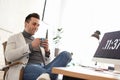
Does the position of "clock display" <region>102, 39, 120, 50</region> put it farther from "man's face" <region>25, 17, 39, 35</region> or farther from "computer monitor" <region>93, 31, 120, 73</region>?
"man's face" <region>25, 17, 39, 35</region>

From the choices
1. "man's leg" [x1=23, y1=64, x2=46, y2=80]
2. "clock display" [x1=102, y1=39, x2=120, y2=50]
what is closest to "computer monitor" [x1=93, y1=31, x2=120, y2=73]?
"clock display" [x1=102, y1=39, x2=120, y2=50]

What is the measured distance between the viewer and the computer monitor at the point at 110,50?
1542 mm

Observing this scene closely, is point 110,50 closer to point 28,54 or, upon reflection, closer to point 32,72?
point 32,72

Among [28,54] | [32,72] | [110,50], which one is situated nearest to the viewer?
[110,50]

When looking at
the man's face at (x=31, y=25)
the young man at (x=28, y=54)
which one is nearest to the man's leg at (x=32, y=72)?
the young man at (x=28, y=54)

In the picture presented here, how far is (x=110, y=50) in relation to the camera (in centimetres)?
163

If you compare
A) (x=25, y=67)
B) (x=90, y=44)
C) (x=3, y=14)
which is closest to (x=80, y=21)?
(x=90, y=44)

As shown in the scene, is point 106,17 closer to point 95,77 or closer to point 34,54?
point 34,54

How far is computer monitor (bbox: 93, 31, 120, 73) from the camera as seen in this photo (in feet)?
5.06

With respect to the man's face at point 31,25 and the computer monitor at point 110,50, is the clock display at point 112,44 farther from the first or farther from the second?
the man's face at point 31,25

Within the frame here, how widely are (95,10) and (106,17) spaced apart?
29cm

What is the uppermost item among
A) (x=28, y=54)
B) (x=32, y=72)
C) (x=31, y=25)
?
(x=31, y=25)

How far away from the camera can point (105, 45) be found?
1.74 m

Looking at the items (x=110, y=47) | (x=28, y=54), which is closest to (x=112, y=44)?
(x=110, y=47)
